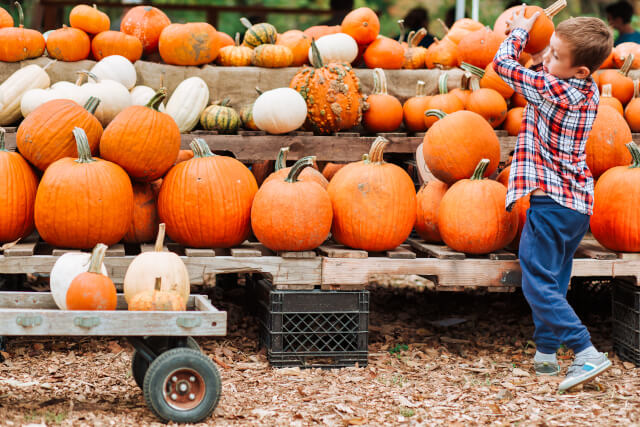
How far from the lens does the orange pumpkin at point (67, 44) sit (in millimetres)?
4773

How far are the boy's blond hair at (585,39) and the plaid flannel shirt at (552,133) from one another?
0.12 m

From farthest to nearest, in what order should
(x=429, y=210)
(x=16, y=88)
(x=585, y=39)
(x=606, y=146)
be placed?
(x=16, y=88) < (x=429, y=210) < (x=606, y=146) < (x=585, y=39)

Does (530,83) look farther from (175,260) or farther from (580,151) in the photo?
(175,260)

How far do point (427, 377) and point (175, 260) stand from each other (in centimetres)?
130

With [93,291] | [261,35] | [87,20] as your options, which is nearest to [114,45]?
[87,20]

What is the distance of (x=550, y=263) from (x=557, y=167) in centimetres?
43

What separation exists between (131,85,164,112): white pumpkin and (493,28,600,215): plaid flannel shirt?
84.7 inches

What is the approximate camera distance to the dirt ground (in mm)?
2967

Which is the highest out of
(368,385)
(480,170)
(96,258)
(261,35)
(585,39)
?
(261,35)

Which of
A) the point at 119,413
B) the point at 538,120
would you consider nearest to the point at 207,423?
the point at 119,413

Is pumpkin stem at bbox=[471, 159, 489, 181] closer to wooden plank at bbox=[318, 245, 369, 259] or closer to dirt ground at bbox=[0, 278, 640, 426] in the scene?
wooden plank at bbox=[318, 245, 369, 259]

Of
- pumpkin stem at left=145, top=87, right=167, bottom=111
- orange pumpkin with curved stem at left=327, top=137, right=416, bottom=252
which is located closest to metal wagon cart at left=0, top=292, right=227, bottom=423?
orange pumpkin with curved stem at left=327, top=137, right=416, bottom=252

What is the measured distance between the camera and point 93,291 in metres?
2.87

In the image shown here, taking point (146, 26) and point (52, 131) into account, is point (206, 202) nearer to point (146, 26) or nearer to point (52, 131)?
point (52, 131)
